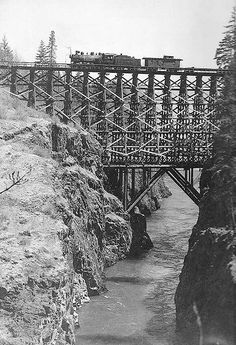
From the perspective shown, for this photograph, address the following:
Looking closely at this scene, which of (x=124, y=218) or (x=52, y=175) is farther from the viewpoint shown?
(x=124, y=218)

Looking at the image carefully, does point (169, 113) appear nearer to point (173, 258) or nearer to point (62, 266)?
point (173, 258)

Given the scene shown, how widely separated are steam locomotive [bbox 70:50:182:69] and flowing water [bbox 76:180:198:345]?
46.0 ft

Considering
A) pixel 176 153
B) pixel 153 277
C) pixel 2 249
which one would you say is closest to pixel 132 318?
pixel 153 277

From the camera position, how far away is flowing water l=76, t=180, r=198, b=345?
17.8 meters

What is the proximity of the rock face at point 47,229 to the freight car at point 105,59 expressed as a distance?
9647 mm

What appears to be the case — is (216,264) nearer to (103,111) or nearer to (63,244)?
(63,244)

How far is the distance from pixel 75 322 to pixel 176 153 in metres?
17.7

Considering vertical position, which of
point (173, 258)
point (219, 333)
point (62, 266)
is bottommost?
point (173, 258)

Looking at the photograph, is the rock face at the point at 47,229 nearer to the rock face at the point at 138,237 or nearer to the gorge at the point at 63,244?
the gorge at the point at 63,244

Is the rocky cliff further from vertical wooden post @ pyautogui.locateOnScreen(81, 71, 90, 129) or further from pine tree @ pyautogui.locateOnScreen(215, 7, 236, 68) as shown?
vertical wooden post @ pyautogui.locateOnScreen(81, 71, 90, 129)

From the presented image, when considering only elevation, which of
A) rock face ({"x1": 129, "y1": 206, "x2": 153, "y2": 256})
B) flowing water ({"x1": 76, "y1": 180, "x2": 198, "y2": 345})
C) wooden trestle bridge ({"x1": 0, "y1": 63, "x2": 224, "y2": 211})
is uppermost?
wooden trestle bridge ({"x1": 0, "y1": 63, "x2": 224, "y2": 211})

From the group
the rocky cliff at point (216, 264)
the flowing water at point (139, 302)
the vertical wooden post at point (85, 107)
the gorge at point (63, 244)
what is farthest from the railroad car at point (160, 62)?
the rocky cliff at point (216, 264)

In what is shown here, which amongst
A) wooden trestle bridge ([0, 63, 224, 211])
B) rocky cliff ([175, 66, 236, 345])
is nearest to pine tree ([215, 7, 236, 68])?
rocky cliff ([175, 66, 236, 345])

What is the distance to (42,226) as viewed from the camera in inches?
604
